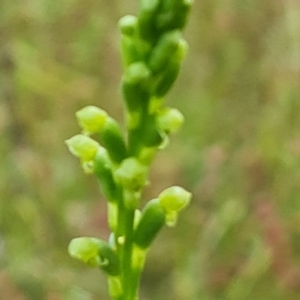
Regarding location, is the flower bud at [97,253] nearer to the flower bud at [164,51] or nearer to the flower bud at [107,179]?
the flower bud at [107,179]

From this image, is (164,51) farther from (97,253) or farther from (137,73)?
(97,253)

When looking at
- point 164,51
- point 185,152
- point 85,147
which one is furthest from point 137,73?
point 185,152

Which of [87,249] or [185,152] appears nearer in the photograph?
[87,249]

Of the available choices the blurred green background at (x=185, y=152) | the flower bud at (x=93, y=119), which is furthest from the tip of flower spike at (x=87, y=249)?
the blurred green background at (x=185, y=152)

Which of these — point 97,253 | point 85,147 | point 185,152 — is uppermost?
point 185,152

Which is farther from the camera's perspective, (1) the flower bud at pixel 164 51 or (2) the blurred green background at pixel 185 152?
(2) the blurred green background at pixel 185 152

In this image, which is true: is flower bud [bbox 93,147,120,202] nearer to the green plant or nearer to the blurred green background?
the green plant

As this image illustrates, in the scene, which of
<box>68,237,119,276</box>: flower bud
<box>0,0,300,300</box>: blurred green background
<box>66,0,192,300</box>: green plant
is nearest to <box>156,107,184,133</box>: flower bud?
<box>66,0,192,300</box>: green plant

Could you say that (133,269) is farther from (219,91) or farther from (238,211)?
(219,91)
